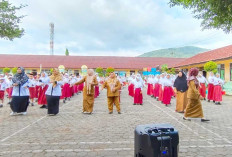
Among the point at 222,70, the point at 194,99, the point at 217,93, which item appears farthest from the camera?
the point at 222,70

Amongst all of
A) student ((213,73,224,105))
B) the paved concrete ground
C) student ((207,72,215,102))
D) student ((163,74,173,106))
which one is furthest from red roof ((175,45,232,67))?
the paved concrete ground

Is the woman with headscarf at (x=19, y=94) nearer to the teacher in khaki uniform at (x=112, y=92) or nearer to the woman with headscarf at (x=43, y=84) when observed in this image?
the woman with headscarf at (x=43, y=84)

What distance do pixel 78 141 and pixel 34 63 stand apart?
3469cm

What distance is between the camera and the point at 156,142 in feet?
8.76

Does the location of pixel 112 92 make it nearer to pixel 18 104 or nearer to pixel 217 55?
pixel 18 104

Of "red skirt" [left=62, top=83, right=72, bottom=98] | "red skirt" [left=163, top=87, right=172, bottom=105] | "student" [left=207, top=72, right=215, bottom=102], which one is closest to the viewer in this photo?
"red skirt" [left=163, top=87, right=172, bottom=105]

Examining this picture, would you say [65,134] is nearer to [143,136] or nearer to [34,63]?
[143,136]

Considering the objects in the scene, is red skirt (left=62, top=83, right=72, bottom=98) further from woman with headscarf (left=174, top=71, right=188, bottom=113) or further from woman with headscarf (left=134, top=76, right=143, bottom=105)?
woman with headscarf (left=174, top=71, right=188, bottom=113)

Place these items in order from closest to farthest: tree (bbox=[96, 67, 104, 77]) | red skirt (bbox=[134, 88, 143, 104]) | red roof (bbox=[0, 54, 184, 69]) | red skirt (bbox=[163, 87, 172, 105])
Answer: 1. red skirt (bbox=[163, 87, 172, 105])
2. red skirt (bbox=[134, 88, 143, 104])
3. tree (bbox=[96, 67, 104, 77])
4. red roof (bbox=[0, 54, 184, 69])

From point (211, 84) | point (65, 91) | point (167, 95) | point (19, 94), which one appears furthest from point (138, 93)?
point (19, 94)

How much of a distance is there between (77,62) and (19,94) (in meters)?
30.6

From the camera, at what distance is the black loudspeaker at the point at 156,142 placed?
8.75ft

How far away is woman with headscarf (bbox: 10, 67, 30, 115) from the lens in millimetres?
8188

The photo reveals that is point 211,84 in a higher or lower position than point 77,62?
lower
